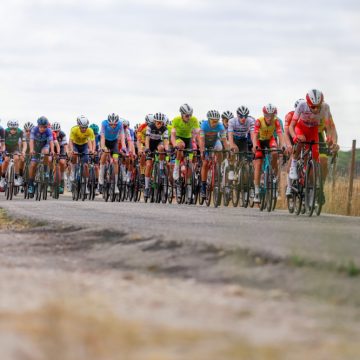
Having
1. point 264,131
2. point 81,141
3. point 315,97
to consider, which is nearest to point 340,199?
point 264,131

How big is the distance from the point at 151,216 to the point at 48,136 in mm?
13660

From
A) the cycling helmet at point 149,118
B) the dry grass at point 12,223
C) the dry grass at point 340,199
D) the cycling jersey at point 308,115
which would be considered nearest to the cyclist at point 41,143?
the cycling helmet at point 149,118

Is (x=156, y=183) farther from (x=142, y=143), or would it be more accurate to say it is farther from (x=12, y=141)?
(x=12, y=141)

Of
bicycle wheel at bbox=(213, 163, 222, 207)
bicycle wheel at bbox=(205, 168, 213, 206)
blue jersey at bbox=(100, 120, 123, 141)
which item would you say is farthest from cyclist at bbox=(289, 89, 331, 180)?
blue jersey at bbox=(100, 120, 123, 141)

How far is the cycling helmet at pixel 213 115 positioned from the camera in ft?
85.9

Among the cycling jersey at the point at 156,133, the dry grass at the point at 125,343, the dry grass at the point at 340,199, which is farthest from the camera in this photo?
the cycling jersey at the point at 156,133

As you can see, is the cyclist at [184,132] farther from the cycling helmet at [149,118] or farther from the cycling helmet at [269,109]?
the cycling helmet at [269,109]

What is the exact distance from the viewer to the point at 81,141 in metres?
31.1

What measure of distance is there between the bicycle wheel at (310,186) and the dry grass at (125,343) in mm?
12211

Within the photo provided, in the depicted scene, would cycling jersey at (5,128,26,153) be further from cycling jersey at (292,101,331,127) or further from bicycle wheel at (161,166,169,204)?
cycling jersey at (292,101,331,127)

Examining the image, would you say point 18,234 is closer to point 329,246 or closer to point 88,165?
point 329,246

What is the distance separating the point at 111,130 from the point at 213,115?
427 centimetres

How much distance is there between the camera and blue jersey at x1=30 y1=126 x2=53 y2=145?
3072 centimetres

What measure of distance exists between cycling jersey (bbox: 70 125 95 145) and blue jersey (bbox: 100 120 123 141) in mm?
1024
